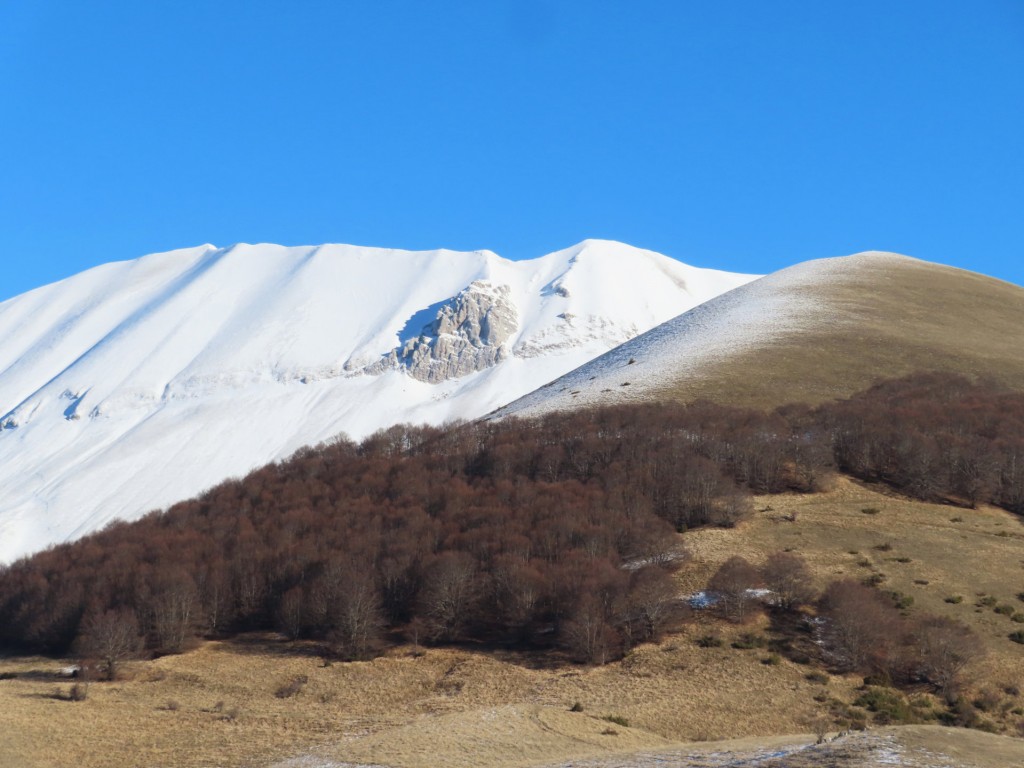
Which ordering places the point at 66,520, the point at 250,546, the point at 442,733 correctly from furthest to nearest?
the point at 66,520 → the point at 250,546 → the point at 442,733

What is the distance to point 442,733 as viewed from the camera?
31.5m

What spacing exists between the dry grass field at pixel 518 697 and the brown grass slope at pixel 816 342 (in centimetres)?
3370

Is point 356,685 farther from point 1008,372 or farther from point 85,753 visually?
point 1008,372

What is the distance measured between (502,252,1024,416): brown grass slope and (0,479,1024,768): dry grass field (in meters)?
33.7

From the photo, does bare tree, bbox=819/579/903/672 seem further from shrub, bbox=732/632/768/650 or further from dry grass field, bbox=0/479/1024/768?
shrub, bbox=732/632/768/650

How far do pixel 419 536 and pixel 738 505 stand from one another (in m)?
18.3

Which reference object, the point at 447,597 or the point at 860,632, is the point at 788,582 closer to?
the point at 860,632

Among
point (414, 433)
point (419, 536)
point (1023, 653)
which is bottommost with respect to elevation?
point (1023, 653)

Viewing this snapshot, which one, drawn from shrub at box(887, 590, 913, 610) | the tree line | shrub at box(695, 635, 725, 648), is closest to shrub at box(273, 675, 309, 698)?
the tree line

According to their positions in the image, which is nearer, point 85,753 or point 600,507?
point 85,753

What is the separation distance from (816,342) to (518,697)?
72964mm

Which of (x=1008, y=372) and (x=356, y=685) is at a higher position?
(x=1008, y=372)

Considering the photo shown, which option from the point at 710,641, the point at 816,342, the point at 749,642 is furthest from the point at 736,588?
the point at 816,342

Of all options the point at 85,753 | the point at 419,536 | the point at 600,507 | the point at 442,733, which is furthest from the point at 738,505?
the point at 85,753
